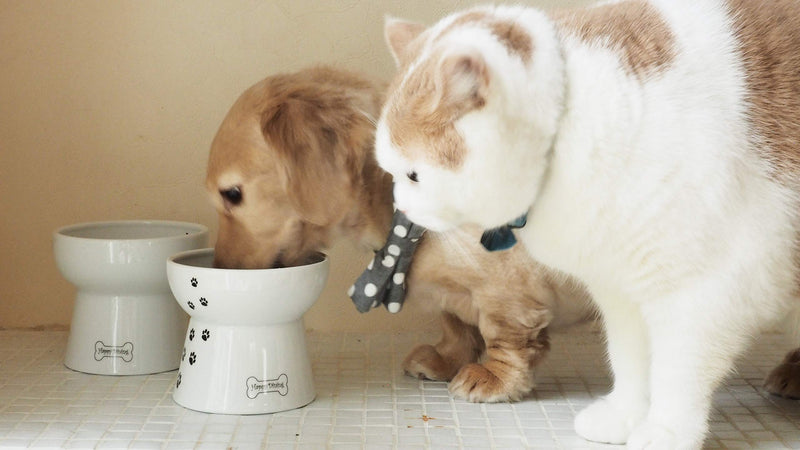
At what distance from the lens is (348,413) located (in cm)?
123

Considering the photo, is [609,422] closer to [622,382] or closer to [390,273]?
[622,382]

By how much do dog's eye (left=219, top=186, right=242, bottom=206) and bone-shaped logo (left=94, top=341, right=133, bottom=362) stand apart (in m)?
0.27

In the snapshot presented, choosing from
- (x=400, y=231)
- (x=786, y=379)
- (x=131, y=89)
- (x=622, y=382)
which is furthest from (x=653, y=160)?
(x=131, y=89)

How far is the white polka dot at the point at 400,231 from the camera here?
132 cm

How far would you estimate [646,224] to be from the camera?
98 cm

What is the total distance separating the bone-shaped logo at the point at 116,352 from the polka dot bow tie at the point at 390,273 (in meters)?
0.34

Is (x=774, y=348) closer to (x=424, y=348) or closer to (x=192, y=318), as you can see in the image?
(x=424, y=348)

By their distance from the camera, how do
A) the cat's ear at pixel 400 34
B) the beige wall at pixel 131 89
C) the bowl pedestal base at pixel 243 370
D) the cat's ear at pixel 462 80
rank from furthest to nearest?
1. the beige wall at pixel 131 89
2. the bowl pedestal base at pixel 243 370
3. the cat's ear at pixel 400 34
4. the cat's ear at pixel 462 80

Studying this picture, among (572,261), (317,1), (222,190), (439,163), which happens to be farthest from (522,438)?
(317,1)

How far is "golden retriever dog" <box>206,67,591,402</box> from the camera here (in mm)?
1267

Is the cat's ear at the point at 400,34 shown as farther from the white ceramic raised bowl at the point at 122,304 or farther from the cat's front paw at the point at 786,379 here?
the cat's front paw at the point at 786,379

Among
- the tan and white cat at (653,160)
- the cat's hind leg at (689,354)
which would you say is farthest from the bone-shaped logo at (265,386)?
the cat's hind leg at (689,354)

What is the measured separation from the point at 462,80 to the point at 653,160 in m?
0.23

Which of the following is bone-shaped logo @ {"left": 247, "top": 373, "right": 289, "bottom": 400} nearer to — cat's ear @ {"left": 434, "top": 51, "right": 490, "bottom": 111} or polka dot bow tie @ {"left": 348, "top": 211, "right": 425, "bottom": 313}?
polka dot bow tie @ {"left": 348, "top": 211, "right": 425, "bottom": 313}
